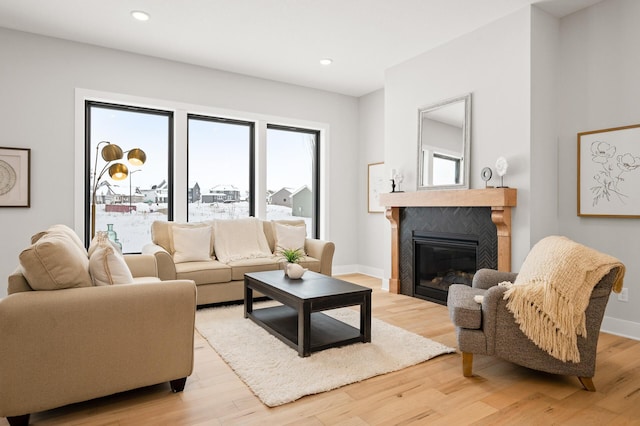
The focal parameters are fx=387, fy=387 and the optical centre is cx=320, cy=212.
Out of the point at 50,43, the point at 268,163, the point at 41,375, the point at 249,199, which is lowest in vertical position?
the point at 41,375

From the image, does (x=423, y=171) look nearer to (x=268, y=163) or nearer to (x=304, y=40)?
(x=304, y=40)

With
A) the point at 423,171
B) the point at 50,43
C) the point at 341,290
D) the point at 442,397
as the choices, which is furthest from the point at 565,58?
the point at 50,43

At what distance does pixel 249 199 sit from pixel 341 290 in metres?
2.93

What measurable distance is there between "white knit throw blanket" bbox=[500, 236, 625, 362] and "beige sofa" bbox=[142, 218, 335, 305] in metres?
2.66

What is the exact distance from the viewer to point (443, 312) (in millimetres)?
3980

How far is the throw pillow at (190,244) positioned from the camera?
4277 mm

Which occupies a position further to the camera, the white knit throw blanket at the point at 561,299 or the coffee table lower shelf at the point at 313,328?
the coffee table lower shelf at the point at 313,328

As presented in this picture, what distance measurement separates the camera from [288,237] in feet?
16.2

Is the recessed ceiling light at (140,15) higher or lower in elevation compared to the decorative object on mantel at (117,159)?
higher

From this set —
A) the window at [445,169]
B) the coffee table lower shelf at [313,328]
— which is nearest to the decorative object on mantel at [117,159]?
the coffee table lower shelf at [313,328]

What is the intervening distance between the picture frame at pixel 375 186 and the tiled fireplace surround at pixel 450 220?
3.10 feet

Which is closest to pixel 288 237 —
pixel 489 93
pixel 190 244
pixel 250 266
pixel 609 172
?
pixel 250 266

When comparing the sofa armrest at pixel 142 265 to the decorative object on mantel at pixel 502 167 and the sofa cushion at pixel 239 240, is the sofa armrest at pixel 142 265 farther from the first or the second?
the decorative object on mantel at pixel 502 167

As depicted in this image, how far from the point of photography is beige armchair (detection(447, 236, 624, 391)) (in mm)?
2258
